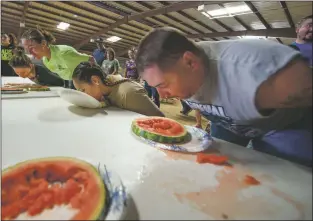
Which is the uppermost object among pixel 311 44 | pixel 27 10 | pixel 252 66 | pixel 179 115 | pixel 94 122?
pixel 27 10

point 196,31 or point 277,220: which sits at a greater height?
point 196,31

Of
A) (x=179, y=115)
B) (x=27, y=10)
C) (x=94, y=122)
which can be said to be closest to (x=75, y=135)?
(x=94, y=122)

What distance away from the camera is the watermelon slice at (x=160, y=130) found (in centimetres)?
79

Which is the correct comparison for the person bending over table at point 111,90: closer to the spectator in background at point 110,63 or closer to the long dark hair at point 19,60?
the long dark hair at point 19,60

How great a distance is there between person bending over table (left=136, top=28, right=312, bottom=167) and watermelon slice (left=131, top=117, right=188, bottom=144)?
0.15 metres

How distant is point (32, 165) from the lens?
1.73 feet

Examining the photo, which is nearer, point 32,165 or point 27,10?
point 32,165

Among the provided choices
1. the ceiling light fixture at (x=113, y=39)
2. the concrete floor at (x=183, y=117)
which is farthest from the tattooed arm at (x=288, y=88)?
the ceiling light fixture at (x=113, y=39)

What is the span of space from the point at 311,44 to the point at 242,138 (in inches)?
18.5

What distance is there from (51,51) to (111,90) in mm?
1151

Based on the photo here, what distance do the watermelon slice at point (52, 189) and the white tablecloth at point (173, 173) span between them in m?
0.08

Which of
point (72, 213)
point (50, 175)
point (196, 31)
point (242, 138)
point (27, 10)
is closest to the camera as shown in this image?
point (72, 213)

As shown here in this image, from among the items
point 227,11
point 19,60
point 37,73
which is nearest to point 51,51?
point 19,60

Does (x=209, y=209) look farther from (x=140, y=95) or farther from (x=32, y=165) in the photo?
(x=140, y=95)
